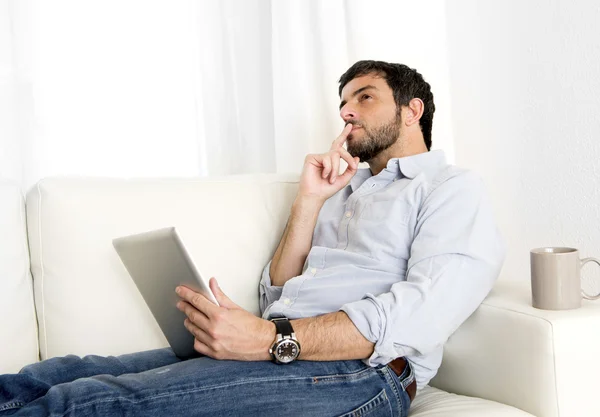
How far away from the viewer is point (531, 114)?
193cm

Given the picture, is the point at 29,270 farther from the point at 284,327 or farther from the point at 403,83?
the point at 403,83

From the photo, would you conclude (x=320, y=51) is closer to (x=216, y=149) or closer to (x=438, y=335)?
(x=216, y=149)

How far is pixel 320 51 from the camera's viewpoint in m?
2.21

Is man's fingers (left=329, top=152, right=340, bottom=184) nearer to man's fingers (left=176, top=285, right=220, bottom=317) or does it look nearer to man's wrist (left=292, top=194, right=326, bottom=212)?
man's wrist (left=292, top=194, right=326, bottom=212)

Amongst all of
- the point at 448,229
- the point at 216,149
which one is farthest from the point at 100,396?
the point at 216,149

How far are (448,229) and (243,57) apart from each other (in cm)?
125

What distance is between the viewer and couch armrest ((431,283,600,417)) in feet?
3.78

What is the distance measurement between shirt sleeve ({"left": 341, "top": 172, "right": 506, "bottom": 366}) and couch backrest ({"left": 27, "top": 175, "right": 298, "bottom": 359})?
1.35 ft

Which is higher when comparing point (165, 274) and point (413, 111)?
point (413, 111)

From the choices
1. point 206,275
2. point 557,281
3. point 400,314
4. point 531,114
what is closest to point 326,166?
point 206,275

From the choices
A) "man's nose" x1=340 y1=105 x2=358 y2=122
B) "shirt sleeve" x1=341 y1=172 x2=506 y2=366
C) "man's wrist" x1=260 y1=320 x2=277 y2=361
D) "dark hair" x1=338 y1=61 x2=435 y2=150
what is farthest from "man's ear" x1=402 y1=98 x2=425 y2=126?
"man's wrist" x1=260 y1=320 x2=277 y2=361

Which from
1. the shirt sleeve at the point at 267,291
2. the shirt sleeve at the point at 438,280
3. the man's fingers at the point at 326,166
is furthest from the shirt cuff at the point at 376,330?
the man's fingers at the point at 326,166

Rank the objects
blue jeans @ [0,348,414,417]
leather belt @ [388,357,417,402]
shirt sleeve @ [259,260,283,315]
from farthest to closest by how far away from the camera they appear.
A: shirt sleeve @ [259,260,283,315]
leather belt @ [388,357,417,402]
blue jeans @ [0,348,414,417]

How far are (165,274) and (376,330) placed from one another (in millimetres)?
401
